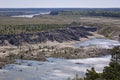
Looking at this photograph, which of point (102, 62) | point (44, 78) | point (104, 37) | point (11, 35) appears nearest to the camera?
point (44, 78)

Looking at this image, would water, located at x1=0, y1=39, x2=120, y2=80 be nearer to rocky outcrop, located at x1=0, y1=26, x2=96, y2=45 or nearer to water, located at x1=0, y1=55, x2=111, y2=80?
water, located at x1=0, y1=55, x2=111, y2=80

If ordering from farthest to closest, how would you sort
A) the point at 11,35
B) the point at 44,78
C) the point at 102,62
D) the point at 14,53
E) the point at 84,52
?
1. the point at 11,35
2. the point at 84,52
3. the point at 14,53
4. the point at 102,62
5. the point at 44,78

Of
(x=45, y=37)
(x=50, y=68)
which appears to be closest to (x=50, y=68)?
(x=50, y=68)

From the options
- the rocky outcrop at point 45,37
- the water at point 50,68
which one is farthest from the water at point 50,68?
the rocky outcrop at point 45,37

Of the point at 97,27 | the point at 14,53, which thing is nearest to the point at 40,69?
the point at 14,53

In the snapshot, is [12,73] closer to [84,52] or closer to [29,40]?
[84,52]

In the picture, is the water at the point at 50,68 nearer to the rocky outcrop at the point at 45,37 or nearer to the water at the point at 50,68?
the water at the point at 50,68
